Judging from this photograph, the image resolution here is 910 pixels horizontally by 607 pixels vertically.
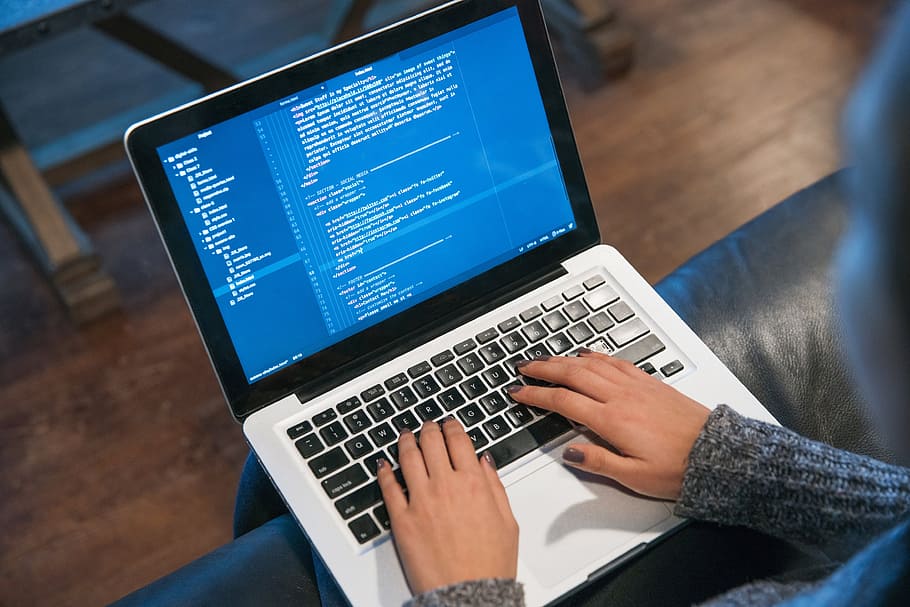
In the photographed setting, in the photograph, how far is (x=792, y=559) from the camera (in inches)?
33.4

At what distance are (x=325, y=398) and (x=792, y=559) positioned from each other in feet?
1.48

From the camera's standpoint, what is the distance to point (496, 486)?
793 mm

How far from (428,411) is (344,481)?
0.10 meters

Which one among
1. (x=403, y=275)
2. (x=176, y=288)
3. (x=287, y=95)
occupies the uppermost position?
(x=287, y=95)

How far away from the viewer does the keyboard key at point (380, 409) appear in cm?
85

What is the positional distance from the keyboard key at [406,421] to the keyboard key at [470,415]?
0.13 feet

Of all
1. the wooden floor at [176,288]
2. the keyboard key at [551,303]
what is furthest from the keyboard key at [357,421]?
the wooden floor at [176,288]

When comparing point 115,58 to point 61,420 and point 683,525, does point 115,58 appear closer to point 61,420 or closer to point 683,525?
point 61,420

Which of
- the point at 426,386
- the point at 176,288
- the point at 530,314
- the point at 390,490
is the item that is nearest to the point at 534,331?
the point at 530,314

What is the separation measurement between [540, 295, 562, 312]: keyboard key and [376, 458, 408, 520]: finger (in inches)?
9.0

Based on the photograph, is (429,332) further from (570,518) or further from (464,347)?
(570,518)

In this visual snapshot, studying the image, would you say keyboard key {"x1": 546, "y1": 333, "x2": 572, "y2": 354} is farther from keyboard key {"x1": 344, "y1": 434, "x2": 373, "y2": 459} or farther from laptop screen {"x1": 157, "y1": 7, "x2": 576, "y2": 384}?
keyboard key {"x1": 344, "y1": 434, "x2": 373, "y2": 459}

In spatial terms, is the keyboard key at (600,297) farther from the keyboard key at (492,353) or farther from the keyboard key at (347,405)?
the keyboard key at (347,405)

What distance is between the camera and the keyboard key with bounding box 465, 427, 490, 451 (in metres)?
0.83
